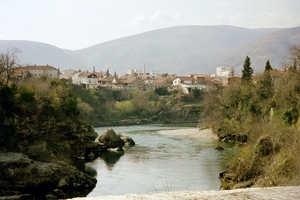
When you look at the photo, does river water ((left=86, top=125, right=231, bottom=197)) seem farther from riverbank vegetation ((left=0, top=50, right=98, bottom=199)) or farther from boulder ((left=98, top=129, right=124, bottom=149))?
riverbank vegetation ((left=0, top=50, right=98, bottom=199))

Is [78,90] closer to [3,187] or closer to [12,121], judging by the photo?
[12,121]

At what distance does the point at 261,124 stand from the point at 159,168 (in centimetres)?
1206

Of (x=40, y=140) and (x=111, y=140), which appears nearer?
(x=40, y=140)

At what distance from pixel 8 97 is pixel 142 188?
593 inches

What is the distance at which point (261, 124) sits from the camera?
42.1 m

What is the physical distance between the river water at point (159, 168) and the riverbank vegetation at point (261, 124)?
219 cm

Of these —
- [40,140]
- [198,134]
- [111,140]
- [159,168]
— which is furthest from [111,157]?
[198,134]

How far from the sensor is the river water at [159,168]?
97.3ft

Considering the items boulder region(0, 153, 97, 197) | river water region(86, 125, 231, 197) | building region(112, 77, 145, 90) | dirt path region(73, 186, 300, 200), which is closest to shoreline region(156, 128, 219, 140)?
river water region(86, 125, 231, 197)

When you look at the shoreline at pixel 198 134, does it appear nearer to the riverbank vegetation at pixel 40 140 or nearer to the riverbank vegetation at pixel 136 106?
the riverbank vegetation at pixel 40 140

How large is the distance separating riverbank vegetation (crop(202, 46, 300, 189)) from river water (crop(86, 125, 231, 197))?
2193 millimetres

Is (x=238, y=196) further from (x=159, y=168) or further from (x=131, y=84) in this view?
(x=131, y=84)

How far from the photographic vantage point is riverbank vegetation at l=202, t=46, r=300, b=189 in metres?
24.7

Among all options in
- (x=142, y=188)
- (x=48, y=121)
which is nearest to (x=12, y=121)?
(x=48, y=121)
